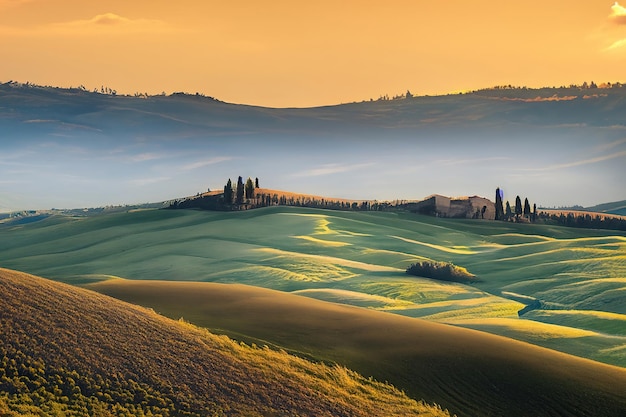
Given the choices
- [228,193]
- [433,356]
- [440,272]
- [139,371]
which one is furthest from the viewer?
[228,193]

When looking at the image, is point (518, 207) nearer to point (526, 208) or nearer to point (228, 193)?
point (526, 208)

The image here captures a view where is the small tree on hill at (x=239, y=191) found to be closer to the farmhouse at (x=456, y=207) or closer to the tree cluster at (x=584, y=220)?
the farmhouse at (x=456, y=207)

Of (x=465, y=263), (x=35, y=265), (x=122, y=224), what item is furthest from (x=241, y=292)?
(x=122, y=224)

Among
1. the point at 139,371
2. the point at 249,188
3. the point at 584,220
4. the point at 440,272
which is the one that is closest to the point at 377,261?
the point at 440,272

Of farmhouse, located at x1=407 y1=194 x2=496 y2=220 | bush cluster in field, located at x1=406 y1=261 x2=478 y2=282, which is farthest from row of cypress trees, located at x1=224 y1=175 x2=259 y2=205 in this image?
bush cluster in field, located at x1=406 y1=261 x2=478 y2=282

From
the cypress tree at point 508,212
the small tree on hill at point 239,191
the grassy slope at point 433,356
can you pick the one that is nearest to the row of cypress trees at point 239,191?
the small tree on hill at point 239,191

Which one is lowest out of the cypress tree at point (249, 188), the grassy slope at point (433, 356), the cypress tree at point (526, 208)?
the grassy slope at point (433, 356)

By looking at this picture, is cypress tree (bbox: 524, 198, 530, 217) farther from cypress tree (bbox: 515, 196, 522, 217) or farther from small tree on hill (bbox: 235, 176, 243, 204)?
small tree on hill (bbox: 235, 176, 243, 204)
